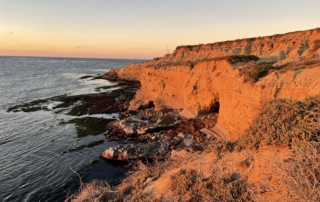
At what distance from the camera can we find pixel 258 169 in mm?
6789

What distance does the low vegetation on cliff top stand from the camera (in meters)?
Result: 5.39

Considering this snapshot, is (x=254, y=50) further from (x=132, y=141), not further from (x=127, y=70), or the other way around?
(x=127, y=70)

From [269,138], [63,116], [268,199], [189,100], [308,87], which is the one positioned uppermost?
[308,87]

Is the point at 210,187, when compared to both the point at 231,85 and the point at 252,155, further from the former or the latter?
the point at 231,85

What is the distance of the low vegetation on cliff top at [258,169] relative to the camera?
17.7ft

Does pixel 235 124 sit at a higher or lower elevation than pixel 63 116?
higher

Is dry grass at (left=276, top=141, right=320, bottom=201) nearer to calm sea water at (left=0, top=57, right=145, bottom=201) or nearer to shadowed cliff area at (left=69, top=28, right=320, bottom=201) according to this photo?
shadowed cliff area at (left=69, top=28, right=320, bottom=201)

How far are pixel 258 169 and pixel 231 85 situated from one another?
33.5ft

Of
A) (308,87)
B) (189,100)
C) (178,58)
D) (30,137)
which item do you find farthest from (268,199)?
(178,58)

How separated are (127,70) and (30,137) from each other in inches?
1947

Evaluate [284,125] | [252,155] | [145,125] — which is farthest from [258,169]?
[145,125]

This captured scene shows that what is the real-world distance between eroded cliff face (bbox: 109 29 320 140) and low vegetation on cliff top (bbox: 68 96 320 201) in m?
3.74

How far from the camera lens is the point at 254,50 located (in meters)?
38.0

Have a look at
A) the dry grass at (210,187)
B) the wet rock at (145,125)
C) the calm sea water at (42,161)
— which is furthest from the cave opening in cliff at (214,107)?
the dry grass at (210,187)
